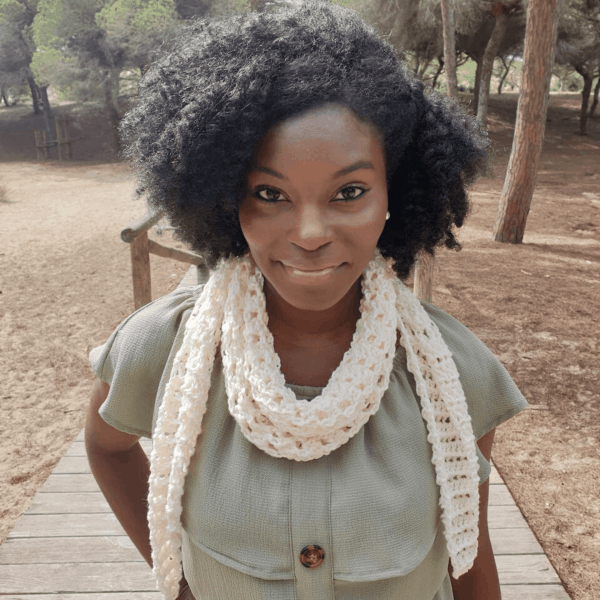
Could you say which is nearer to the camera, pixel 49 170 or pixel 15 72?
pixel 49 170

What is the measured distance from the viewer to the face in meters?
0.99

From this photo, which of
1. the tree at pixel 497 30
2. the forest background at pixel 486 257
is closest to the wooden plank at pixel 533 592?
the forest background at pixel 486 257

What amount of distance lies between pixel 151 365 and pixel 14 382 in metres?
4.28

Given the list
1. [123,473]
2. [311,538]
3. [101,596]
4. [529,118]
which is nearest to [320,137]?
[311,538]

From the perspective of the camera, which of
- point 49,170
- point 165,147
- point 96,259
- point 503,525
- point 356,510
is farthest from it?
point 49,170

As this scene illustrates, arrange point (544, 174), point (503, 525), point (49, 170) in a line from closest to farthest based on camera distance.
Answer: point (503, 525) < point (544, 174) < point (49, 170)

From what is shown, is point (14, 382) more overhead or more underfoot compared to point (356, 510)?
more underfoot

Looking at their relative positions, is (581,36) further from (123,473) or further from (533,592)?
(123,473)

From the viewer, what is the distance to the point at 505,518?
102 inches

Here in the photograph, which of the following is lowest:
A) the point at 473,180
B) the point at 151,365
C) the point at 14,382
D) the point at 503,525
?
the point at 14,382

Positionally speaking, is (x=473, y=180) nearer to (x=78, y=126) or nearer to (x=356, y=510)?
(x=356, y=510)

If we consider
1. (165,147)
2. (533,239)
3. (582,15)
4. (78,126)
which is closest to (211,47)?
(165,147)

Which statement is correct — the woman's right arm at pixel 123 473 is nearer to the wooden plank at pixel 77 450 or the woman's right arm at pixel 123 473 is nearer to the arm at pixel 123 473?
the arm at pixel 123 473

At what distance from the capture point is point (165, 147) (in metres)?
1.13
